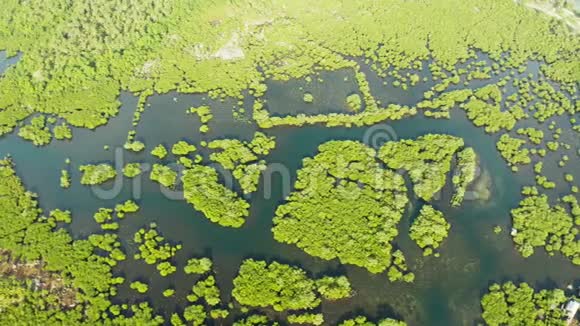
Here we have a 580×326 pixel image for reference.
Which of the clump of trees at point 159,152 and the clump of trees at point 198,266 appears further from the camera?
the clump of trees at point 159,152

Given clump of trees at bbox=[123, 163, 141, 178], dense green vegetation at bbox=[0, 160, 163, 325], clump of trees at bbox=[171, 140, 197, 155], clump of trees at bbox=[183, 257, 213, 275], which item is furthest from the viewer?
clump of trees at bbox=[171, 140, 197, 155]


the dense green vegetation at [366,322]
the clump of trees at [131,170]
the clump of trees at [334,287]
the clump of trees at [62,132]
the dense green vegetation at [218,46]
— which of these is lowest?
the dense green vegetation at [366,322]

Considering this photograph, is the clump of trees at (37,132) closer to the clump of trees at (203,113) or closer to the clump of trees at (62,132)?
the clump of trees at (62,132)

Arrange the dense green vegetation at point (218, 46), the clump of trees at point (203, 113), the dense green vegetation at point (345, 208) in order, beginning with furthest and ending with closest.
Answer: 1. the dense green vegetation at point (218, 46)
2. the clump of trees at point (203, 113)
3. the dense green vegetation at point (345, 208)

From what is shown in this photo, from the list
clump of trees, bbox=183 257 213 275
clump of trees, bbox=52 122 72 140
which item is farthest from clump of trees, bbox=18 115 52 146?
clump of trees, bbox=183 257 213 275

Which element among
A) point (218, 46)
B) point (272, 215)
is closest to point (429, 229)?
point (272, 215)

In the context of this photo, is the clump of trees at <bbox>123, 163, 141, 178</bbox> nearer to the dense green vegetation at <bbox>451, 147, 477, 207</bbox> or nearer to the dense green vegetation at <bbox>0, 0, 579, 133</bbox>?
the dense green vegetation at <bbox>0, 0, 579, 133</bbox>

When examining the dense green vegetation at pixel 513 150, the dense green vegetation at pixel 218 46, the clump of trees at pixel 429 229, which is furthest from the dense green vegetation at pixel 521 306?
the dense green vegetation at pixel 218 46
